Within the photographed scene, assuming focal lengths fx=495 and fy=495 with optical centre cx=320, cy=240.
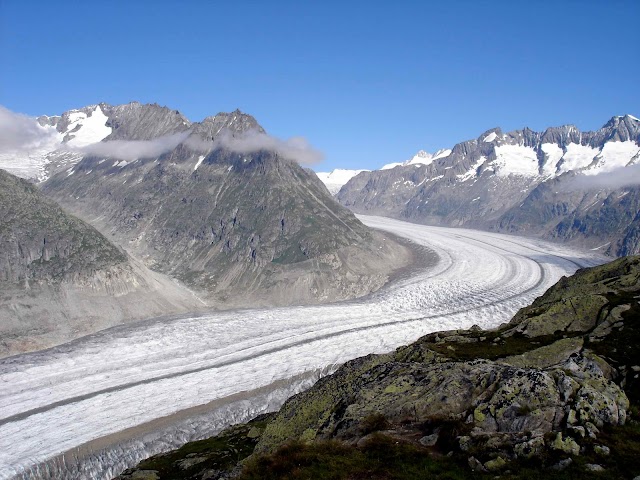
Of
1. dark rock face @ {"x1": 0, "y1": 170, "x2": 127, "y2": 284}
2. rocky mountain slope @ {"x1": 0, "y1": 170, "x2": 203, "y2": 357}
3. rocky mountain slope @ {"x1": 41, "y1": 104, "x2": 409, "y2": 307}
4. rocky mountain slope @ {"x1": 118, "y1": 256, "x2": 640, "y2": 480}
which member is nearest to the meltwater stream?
rocky mountain slope @ {"x1": 0, "y1": 170, "x2": 203, "y2": 357}

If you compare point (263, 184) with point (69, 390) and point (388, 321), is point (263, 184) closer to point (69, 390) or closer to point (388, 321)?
point (388, 321)

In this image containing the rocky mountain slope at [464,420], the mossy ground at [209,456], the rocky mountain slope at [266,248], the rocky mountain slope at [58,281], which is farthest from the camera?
the rocky mountain slope at [266,248]

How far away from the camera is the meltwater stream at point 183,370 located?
57.5 meters

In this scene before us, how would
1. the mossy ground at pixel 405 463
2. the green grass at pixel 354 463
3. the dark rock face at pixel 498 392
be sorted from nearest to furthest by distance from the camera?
the mossy ground at pixel 405 463
the green grass at pixel 354 463
the dark rock face at pixel 498 392

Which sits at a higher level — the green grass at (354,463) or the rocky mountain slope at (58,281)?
the rocky mountain slope at (58,281)

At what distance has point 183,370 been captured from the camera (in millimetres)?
78312

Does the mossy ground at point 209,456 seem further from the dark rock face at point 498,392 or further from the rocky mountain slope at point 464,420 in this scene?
the dark rock face at point 498,392

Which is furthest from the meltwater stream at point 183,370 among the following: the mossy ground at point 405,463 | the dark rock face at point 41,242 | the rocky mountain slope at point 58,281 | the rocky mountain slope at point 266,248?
the mossy ground at point 405,463

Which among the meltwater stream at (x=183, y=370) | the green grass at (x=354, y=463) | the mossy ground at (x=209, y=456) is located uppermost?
the green grass at (x=354, y=463)

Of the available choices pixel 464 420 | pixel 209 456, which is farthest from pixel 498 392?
pixel 209 456

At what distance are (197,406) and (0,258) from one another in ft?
272

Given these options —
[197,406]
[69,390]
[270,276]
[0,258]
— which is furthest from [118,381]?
[270,276]

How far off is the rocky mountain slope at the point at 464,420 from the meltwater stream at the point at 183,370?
26.8 metres

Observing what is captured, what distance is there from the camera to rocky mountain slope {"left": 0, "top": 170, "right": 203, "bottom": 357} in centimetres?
10525
